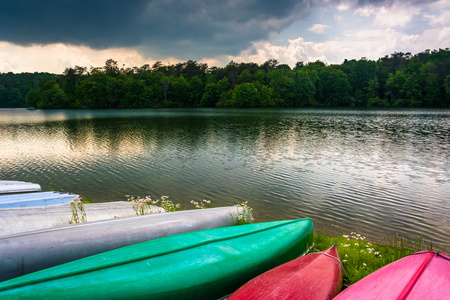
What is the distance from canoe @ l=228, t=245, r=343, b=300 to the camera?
3050mm

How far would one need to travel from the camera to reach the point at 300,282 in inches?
129

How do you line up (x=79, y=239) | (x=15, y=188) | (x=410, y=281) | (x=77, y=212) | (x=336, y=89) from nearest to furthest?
(x=410, y=281), (x=79, y=239), (x=77, y=212), (x=15, y=188), (x=336, y=89)

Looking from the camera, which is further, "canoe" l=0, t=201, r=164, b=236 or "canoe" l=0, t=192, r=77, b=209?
"canoe" l=0, t=192, r=77, b=209

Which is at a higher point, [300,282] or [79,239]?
[79,239]

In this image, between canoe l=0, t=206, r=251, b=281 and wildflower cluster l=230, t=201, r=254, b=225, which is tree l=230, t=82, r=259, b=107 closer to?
wildflower cluster l=230, t=201, r=254, b=225

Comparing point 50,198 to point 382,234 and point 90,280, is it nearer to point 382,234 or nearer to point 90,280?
point 90,280

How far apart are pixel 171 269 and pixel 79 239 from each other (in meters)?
1.55

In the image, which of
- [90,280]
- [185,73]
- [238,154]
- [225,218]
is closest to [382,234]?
[225,218]

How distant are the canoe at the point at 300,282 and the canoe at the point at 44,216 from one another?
359cm

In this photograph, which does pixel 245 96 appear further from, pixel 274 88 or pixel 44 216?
pixel 44 216

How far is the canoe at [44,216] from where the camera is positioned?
4.79m

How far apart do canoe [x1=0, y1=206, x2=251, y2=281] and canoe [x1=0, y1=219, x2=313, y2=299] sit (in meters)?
0.49

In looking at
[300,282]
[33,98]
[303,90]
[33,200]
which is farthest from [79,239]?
[33,98]

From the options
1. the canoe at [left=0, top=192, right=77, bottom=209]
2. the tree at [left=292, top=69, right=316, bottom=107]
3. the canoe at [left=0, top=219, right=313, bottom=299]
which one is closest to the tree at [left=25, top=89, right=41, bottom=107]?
the tree at [left=292, top=69, right=316, bottom=107]
